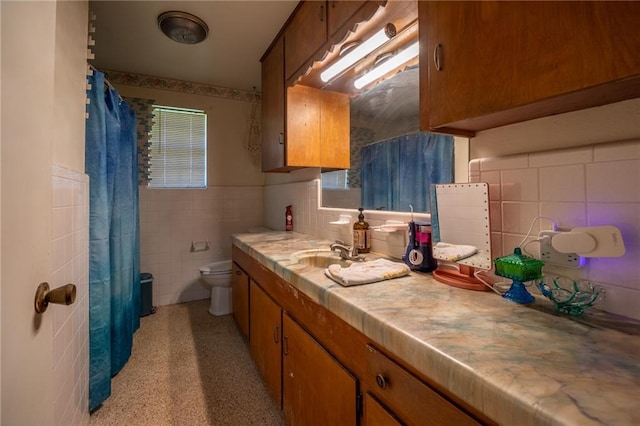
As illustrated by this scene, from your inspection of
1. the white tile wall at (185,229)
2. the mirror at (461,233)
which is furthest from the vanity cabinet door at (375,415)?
the white tile wall at (185,229)

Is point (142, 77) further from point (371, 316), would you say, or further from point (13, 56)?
point (371, 316)

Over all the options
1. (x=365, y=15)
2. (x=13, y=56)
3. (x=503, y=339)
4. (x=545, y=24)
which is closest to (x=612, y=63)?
(x=545, y=24)

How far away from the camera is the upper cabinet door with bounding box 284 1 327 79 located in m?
1.53

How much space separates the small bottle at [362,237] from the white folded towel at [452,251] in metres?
0.48

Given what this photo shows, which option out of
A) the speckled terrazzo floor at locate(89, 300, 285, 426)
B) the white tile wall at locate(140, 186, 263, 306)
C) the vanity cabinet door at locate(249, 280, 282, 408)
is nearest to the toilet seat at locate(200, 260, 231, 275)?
the white tile wall at locate(140, 186, 263, 306)

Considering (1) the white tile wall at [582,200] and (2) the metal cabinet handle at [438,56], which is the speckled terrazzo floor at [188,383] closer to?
(1) the white tile wall at [582,200]

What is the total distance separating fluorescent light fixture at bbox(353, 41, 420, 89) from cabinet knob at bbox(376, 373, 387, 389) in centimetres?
119

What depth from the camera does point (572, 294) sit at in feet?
2.39

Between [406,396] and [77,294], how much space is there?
1.43m

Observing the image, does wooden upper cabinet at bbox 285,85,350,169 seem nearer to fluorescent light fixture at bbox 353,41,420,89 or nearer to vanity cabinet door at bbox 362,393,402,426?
fluorescent light fixture at bbox 353,41,420,89

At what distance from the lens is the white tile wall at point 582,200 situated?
67cm

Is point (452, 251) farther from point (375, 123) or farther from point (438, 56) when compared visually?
point (375, 123)

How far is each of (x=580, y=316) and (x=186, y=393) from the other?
1860mm

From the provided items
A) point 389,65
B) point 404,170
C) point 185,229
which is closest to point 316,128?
point 389,65
